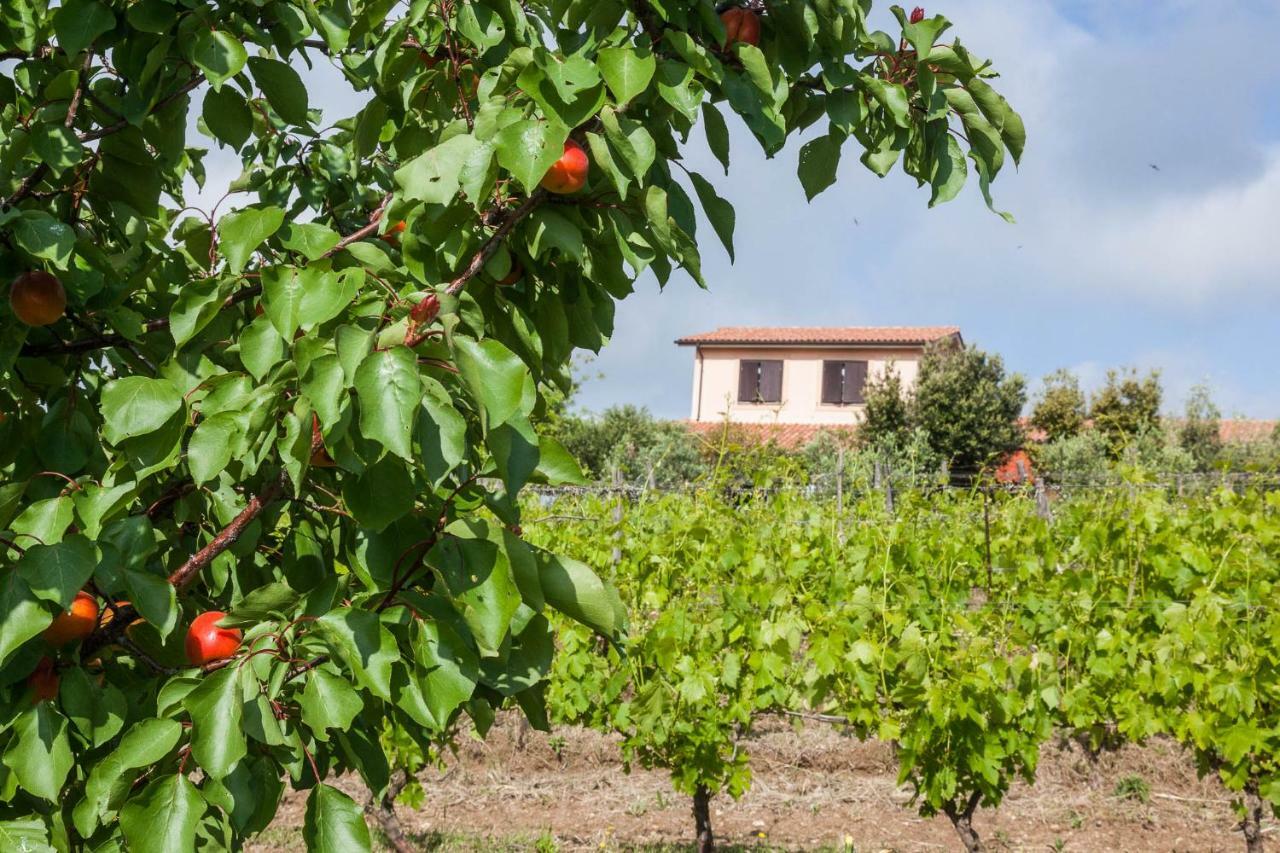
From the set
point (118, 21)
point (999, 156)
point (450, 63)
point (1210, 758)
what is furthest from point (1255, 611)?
point (118, 21)

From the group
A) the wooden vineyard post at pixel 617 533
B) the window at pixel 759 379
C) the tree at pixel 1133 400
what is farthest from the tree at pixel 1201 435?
the wooden vineyard post at pixel 617 533

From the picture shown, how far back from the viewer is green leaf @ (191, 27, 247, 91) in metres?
1.67

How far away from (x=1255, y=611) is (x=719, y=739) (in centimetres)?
249

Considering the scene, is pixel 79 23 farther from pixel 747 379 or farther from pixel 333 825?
pixel 747 379

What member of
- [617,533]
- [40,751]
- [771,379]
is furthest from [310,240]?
[771,379]

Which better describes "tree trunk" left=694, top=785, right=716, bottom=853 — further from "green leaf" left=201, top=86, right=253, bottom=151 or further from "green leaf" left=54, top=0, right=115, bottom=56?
"green leaf" left=54, top=0, right=115, bottom=56

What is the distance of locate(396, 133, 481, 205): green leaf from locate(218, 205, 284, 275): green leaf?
29 cm

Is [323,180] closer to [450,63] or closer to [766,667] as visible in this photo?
[450,63]

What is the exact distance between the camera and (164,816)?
127 centimetres

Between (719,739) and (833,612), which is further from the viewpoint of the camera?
(833,612)

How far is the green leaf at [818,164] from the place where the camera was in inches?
62.2

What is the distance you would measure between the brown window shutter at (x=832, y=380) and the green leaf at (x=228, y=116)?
31513mm

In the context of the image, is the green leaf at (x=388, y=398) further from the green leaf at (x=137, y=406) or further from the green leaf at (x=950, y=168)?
the green leaf at (x=950, y=168)

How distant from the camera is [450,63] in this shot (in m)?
1.70
